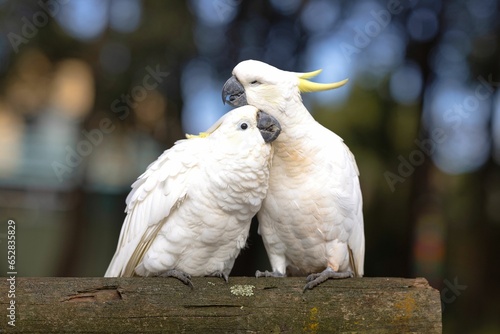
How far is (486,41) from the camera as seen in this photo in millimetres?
5711

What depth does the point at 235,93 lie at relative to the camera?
2.61 metres

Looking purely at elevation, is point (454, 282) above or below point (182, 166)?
below

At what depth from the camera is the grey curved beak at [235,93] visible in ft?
8.52

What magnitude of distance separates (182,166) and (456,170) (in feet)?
13.7

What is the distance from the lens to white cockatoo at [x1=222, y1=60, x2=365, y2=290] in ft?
8.36

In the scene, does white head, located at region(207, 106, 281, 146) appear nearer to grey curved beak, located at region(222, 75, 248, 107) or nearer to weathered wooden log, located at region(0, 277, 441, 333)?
grey curved beak, located at region(222, 75, 248, 107)

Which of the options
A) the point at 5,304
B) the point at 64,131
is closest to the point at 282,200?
the point at 5,304

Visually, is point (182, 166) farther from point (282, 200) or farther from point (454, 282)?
point (454, 282)

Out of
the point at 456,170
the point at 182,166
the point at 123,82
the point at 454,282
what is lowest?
the point at 454,282

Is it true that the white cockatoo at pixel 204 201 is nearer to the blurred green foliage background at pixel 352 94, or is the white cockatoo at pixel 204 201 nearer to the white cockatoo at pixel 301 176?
the white cockatoo at pixel 301 176

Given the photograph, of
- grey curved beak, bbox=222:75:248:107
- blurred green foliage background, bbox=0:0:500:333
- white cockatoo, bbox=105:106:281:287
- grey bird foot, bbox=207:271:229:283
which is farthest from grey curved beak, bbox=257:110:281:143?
blurred green foliage background, bbox=0:0:500:333

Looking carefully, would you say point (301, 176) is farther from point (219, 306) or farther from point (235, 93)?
point (219, 306)

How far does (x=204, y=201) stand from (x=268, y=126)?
449 mm

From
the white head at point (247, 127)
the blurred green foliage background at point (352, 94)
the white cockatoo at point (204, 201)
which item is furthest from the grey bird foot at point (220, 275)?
the blurred green foliage background at point (352, 94)
